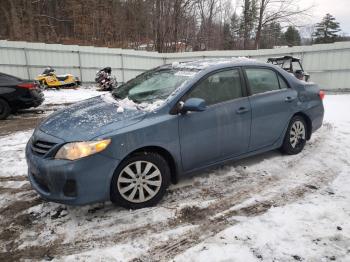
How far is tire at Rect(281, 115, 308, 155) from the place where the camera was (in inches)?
200

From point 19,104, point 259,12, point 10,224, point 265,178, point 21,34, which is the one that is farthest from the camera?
→ point 259,12

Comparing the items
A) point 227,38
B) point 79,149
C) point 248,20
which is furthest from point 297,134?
point 227,38

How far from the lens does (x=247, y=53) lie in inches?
666

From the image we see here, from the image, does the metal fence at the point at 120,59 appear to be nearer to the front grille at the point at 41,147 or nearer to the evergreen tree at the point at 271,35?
the front grille at the point at 41,147

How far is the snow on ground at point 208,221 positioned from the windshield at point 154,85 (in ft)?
4.08

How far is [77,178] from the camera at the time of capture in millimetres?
3084

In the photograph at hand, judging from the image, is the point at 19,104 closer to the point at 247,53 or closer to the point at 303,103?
the point at 303,103

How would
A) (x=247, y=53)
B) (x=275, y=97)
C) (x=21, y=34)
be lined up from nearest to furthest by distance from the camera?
1. (x=275, y=97)
2. (x=247, y=53)
3. (x=21, y=34)

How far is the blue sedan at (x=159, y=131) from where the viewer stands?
317cm

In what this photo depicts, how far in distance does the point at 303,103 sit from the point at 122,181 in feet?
11.2

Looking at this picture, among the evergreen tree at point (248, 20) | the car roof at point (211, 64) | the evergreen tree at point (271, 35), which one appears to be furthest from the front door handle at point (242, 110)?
the evergreen tree at point (248, 20)

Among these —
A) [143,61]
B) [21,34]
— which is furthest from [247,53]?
[21,34]

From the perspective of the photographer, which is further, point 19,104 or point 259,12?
point 259,12

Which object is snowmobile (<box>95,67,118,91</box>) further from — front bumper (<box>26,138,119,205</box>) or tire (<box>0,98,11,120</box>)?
front bumper (<box>26,138,119,205</box>)
